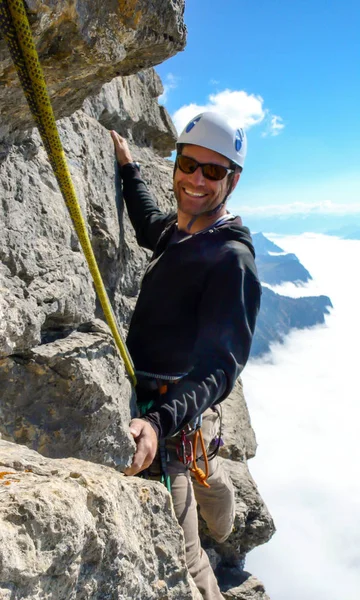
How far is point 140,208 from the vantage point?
6090 mm

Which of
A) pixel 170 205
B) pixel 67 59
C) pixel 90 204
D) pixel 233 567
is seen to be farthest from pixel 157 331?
pixel 233 567

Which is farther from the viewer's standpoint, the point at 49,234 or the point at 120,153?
the point at 120,153

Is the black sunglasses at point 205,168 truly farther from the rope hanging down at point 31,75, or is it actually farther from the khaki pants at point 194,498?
the khaki pants at point 194,498

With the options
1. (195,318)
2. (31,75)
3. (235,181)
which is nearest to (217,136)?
(235,181)

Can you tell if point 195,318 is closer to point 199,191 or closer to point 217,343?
point 217,343

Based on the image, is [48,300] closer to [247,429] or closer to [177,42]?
[177,42]

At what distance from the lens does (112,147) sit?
610cm

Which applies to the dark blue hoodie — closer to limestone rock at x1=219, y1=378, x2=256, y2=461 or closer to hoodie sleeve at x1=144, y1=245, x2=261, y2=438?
hoodie sleeve at x1=144, y1=245, x2=261, y2=438

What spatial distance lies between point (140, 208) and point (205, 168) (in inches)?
67.0

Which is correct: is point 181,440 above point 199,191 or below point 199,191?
below

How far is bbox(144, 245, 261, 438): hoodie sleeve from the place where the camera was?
3602 millimetres

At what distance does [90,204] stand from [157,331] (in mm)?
1864

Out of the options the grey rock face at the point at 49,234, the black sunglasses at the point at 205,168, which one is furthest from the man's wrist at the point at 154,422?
the black sunglasses at the point at 205,168

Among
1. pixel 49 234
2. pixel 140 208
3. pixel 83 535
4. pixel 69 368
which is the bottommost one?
pixel 83 535
